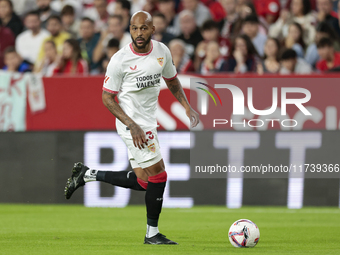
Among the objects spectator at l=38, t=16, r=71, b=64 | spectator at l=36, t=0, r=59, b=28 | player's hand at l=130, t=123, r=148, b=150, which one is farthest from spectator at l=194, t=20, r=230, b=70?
player's hand at l=130, t=123, r=148, b=150

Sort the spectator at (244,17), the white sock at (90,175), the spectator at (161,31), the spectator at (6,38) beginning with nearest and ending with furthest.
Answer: the white sock at (90,175), the spectator at (161,31), the spectator at (244,17), the spectator at (6,38)

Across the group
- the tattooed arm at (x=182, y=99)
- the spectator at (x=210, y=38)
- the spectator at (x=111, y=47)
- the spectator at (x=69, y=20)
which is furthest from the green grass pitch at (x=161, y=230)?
the spectator at (x=69, y=20)

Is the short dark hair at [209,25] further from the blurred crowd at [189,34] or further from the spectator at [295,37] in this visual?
the spectator at [295,37]

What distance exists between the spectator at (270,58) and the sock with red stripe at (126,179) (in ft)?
15.4

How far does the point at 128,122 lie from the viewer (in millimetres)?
6145

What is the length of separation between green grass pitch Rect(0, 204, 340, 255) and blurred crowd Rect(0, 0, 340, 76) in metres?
2.67

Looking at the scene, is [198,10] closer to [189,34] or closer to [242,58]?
[189,34]

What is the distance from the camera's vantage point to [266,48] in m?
11.1

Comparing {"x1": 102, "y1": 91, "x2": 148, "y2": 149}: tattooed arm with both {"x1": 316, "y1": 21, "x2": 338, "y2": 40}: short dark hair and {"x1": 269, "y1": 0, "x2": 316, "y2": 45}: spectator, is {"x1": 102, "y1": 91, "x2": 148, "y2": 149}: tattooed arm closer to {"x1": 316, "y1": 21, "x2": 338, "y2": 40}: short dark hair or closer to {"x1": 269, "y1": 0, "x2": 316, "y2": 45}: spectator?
{"x1": 316, "y1": 21, "x2": 338, "y2": 40}: short dark hair

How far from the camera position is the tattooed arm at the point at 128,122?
19.9ft

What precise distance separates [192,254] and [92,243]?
1345 mm

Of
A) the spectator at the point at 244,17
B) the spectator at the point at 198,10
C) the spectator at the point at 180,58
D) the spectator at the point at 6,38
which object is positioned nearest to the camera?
the spectator at the point at 180,58

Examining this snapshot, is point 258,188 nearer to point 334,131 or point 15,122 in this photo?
point 334,131

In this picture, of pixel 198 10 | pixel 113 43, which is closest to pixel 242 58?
pixel 113 43
